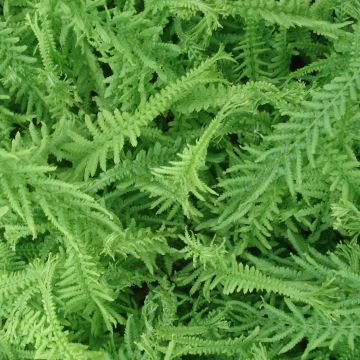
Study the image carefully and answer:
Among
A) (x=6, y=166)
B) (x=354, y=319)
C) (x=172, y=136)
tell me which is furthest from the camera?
(x=172, y=136)

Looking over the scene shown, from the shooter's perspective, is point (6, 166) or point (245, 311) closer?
point (6, 166)

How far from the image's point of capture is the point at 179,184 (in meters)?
1.32

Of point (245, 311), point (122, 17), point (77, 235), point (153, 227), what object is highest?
point (122, 17)

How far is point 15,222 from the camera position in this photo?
1.40 m

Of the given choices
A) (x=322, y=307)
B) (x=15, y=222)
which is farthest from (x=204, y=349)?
(x=15, y=222)

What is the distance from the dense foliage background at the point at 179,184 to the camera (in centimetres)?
127

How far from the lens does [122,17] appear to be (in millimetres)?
1286

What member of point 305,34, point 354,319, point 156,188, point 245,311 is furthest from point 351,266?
point 305,34

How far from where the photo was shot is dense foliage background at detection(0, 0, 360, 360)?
127 cm

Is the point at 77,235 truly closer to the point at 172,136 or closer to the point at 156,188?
the point at 156,188

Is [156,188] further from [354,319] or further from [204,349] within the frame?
[354,319]

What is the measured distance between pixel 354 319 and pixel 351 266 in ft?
0.43

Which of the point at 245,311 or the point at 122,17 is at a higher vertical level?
the point at 122,17

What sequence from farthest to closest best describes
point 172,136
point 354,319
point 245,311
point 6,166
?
point 172,136 < point 245,311 < point 354,319 < point 6,166
